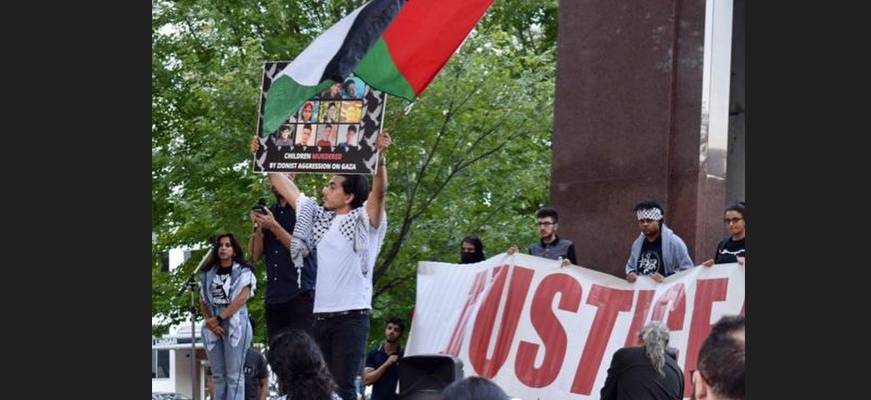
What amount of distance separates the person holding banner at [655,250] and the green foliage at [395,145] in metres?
8.31

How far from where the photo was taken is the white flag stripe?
10836mm

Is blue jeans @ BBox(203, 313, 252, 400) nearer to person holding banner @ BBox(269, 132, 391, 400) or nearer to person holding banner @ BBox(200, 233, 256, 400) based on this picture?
person holding banner @ BBox(200, 233, 256, 400)

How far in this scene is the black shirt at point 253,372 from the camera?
45.6 ft

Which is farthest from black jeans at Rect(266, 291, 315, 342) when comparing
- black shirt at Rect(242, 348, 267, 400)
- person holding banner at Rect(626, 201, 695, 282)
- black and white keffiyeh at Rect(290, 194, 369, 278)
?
person holding banner at Rect(626, 201, 695, 282)

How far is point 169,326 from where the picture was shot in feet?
84.3

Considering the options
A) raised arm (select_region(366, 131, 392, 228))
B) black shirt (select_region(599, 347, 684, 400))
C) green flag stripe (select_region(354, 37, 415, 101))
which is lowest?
black shirt (select_region(599, 347, 684, 400))

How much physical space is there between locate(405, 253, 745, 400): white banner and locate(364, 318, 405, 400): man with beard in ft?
2.33

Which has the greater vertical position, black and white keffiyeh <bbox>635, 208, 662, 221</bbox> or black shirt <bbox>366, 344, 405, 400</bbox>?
black and white keffiyeh <bbox>635, 208, 662, 221</bbox>

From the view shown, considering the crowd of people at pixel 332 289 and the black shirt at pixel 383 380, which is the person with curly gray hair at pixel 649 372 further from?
the black shirt at pixel 383 380

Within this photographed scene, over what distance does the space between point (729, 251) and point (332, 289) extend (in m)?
3.27

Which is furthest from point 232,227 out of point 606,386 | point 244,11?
point 606,386

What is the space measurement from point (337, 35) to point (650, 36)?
3.57 meters

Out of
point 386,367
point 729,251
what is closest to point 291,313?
point 386,367

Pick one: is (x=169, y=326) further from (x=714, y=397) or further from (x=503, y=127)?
(x=714, y=397)
